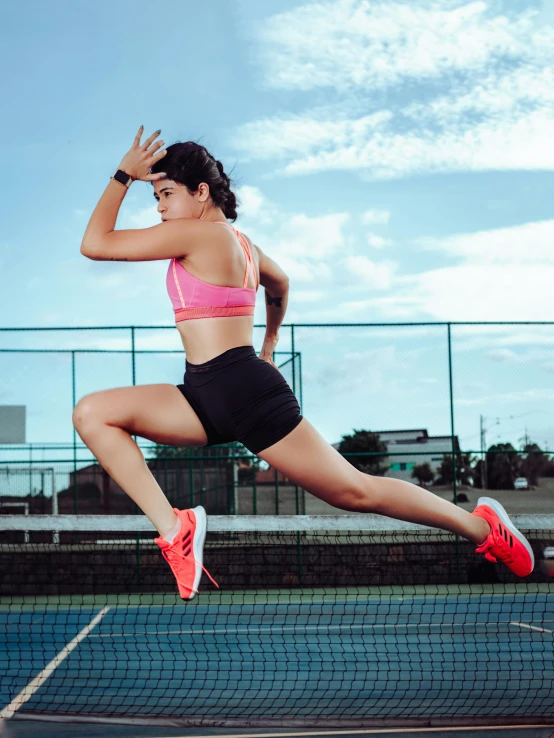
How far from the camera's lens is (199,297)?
3002 millimetres

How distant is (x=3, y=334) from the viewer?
42.3 ft

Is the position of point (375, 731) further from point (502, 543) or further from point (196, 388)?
point (196, 388)

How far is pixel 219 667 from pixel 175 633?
6.94ft

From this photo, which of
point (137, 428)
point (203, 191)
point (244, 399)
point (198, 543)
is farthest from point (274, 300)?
point (198, 543)

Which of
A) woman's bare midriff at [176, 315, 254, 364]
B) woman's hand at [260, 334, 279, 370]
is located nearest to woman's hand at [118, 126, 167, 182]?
woman's bare midriff at [176, 315, 254, 364]

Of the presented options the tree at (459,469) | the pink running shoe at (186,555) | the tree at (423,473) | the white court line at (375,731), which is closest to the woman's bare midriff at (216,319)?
the pink running shoe at (186,555)

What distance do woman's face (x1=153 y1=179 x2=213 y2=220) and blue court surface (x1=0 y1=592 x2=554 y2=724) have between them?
2.83 m

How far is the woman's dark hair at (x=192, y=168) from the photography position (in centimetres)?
310

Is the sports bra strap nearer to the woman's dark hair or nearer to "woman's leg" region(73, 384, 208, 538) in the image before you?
the woman's dark hair

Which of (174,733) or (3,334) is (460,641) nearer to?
(174,733)

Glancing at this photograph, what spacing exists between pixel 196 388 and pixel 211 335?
0.19m

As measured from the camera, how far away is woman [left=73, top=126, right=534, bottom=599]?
117 inches

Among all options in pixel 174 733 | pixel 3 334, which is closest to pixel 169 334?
pixel 3 334

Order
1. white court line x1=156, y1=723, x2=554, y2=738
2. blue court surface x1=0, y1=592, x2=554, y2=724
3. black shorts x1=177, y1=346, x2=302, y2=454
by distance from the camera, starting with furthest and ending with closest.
Result: blue court surface x1=0, y1=592, x2=554, y2=724 < white court line x1=156, y1=723, x2=554, y2=738 < black shorts x1=177, y1=346, x2=302, y2=454
